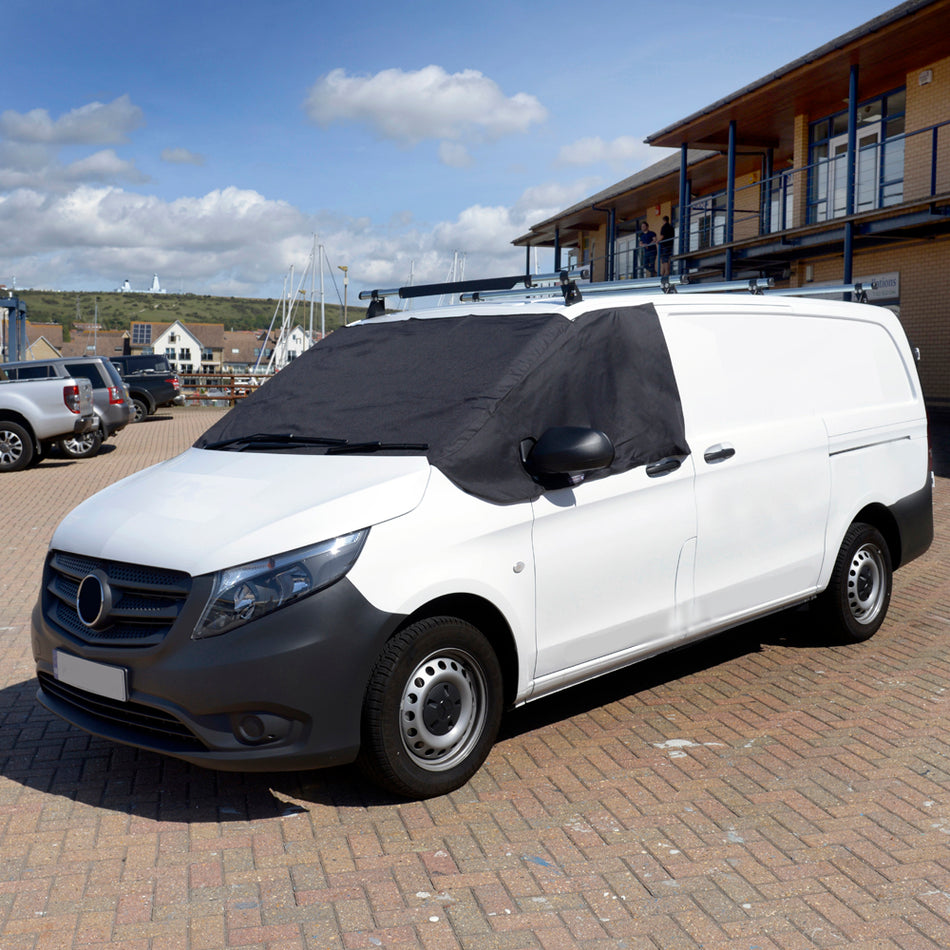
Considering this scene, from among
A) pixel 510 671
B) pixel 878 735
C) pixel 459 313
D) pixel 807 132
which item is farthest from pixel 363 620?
pixel 807 132

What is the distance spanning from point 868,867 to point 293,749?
1913mm

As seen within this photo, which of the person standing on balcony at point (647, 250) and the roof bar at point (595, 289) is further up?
the person standing on balcony at point (647, 250)

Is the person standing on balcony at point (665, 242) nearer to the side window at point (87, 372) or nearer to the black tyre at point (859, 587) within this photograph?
the side window at point (87, 372)

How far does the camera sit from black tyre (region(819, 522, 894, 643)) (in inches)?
223

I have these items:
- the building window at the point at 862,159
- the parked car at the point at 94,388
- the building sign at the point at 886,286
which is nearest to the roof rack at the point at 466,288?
the parked car at the point at 94,388

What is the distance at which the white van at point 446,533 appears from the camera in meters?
3.50

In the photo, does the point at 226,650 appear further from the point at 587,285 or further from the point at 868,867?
the point at 587,285

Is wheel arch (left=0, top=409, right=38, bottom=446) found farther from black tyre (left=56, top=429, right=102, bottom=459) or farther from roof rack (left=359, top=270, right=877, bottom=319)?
roof rack (left=359, top=270, right=877, bottom=319)

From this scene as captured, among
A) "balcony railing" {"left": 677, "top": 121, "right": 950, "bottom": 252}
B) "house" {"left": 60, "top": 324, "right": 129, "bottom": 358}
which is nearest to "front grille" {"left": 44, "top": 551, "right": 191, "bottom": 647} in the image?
"balcony railing" {"left": 677, "top": 121, "right": 950, "bottom": 252}

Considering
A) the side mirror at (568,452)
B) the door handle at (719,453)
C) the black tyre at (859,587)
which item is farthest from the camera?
the black tyre at (859,587)

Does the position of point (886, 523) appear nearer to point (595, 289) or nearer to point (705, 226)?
point (595, 289)

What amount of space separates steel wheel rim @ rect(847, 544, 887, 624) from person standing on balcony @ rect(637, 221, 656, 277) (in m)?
24.2

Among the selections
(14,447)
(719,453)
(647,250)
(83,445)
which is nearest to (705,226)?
(647,250)

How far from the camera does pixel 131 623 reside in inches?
144
